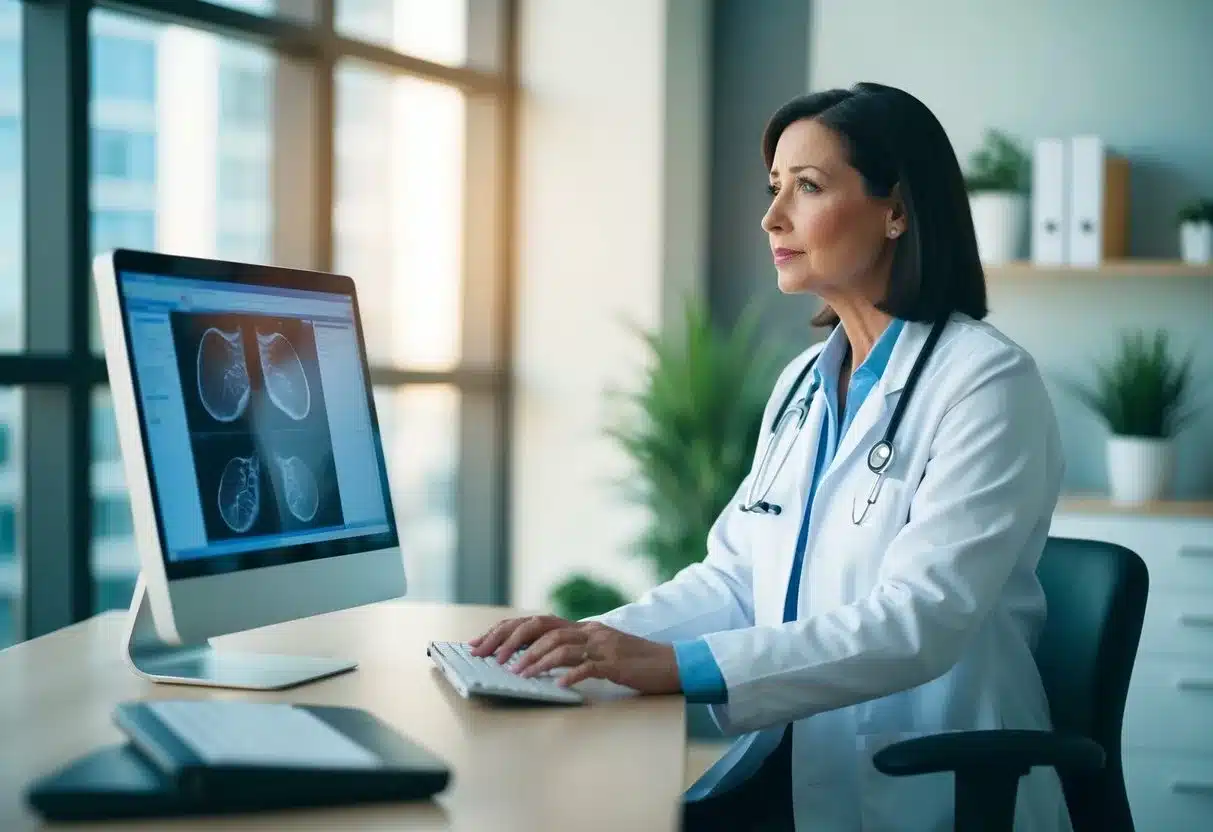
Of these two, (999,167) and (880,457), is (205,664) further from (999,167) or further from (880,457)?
(999,167)

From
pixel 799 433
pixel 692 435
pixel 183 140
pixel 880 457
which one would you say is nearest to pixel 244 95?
pixel 183 140

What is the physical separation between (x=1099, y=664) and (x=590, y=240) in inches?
112

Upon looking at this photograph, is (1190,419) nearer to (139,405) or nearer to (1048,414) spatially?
(1048,414)

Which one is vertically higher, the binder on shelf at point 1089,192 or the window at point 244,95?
the window at point 244,95

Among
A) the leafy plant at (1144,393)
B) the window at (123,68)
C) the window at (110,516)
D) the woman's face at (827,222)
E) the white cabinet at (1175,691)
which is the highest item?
the window at (123,68)

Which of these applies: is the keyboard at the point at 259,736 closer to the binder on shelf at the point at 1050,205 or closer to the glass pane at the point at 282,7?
the glass pane at the point at 282,7

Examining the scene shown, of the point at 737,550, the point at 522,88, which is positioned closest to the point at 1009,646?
the point at 737,550

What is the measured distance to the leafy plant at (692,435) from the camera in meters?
3.78

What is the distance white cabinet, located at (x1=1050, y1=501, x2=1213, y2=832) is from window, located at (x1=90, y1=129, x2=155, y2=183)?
2.81 meters

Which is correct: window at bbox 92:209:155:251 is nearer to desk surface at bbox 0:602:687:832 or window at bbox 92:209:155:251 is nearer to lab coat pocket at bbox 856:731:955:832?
desk surface at bbox 0:602:687:832

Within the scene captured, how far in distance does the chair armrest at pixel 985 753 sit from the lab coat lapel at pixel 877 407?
44cm

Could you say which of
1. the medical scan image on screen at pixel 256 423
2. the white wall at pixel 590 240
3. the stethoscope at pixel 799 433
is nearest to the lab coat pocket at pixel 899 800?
the stethoscope at pixel 799 433

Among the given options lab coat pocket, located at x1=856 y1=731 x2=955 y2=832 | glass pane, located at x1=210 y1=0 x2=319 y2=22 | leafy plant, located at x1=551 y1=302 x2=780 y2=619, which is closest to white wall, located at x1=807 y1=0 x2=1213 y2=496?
leafy plant, located at x1=551 y1=302 x2=780 y2=619

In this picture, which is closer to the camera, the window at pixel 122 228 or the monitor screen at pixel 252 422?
the monitor screen at pixel 252 422
